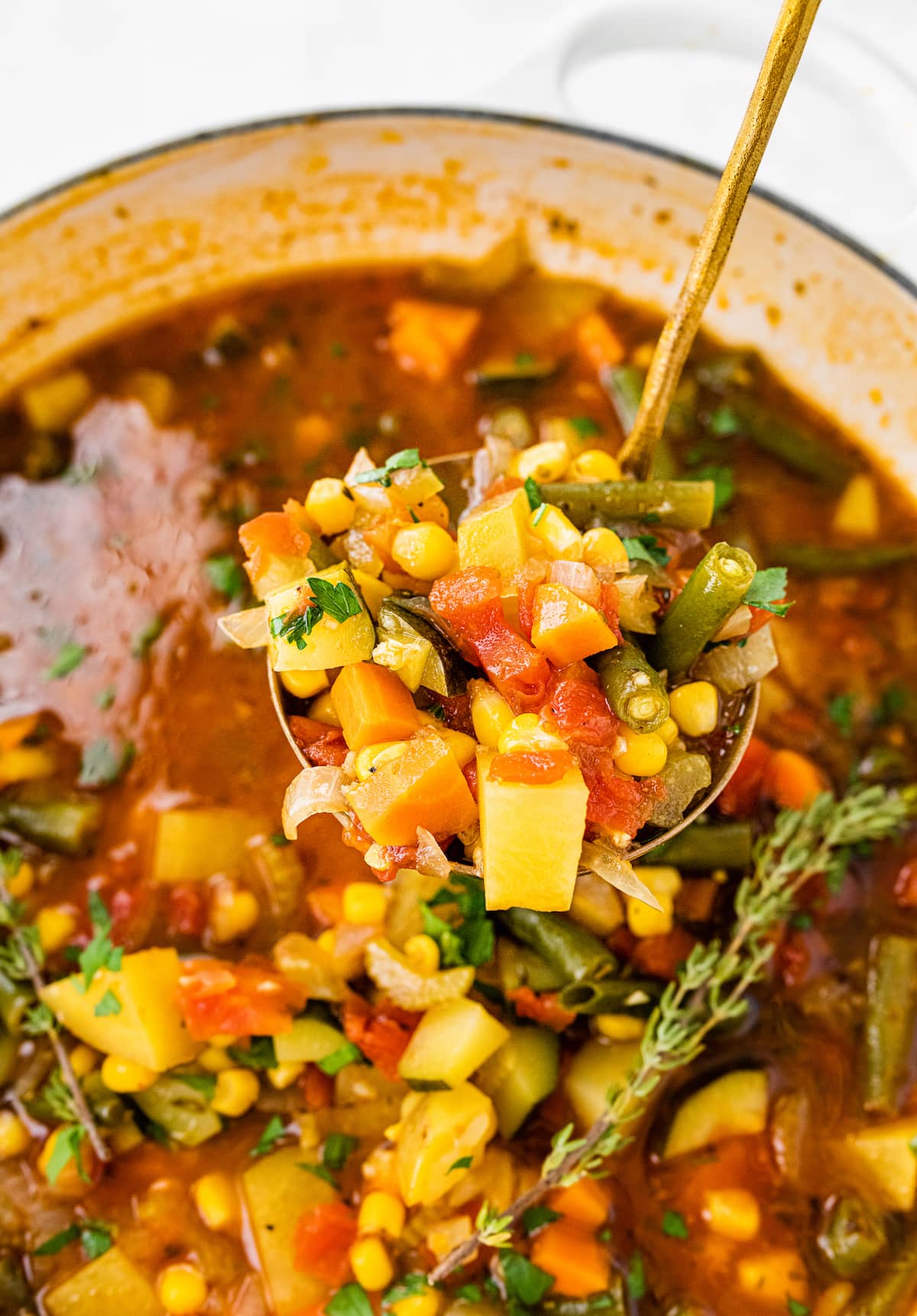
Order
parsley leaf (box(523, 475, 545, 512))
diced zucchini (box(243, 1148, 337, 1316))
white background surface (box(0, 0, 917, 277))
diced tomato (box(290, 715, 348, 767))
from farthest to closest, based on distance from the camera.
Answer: white background surface (box(0, 0, 917, 277)), diced zucchini (box(243, 1148, 337, 1316)), parsley leaf (box(523, 475, 545, 512)), diced tomato (box(290, 715, 348, 767))

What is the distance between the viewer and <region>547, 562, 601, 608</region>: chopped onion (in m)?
2.28

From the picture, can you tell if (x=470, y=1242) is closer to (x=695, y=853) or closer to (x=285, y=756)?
(x=695, y=853)

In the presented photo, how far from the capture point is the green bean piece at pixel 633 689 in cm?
227

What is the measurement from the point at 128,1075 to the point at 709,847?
1.81 metres

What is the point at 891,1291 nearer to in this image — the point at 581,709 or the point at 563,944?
the point at 563,944

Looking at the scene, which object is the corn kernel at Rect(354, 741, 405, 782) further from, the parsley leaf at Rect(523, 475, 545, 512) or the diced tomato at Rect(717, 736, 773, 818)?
the diced tomato at Rect(717, 736, 773, 818)

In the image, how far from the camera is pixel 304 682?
2564mm

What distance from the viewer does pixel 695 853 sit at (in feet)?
10.9

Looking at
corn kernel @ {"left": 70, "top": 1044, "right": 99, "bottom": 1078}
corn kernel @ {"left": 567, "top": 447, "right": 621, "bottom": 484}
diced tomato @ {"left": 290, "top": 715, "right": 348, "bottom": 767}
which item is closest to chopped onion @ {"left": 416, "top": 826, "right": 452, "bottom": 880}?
diced tomato @ {"left": 290, "top": 715, "right": 348, "bottom": 767}

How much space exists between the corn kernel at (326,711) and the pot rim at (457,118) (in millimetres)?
1978

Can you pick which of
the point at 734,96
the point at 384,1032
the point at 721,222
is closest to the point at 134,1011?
the point at 384,1032

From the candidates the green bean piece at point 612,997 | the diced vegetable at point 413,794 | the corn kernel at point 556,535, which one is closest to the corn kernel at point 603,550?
the corn kernel at point 556,535

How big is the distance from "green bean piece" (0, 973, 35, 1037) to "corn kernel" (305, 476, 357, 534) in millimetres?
1708

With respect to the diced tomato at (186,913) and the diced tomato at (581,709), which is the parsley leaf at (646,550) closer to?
the diced tomato at (581,709)
